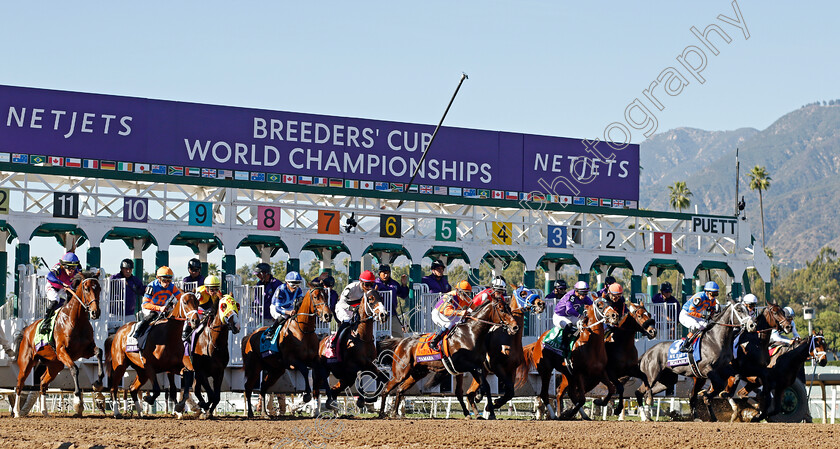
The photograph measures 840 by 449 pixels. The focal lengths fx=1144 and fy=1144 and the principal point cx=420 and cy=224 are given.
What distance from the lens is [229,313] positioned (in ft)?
51.8

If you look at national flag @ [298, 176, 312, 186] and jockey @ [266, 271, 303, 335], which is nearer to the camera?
jockey @ [266, 271, 303, 335]

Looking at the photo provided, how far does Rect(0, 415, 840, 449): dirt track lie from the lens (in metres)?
11.7

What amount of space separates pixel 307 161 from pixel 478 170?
4.12m

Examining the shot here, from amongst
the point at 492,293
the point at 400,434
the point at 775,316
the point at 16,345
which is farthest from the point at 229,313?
the point at 775,316

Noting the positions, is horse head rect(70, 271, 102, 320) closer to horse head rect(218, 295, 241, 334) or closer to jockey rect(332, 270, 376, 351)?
horse head rect(218, 295, 241, 334)

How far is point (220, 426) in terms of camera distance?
14125mm

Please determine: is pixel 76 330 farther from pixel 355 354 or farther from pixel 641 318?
pixel 641 318

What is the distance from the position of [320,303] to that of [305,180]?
28.8ft

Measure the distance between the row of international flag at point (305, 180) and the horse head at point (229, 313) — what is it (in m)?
8.05

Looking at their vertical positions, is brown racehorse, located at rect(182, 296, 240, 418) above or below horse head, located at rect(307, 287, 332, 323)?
below

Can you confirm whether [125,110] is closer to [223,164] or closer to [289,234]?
[223,164]

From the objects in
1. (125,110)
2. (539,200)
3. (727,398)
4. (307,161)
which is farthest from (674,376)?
(125,110)

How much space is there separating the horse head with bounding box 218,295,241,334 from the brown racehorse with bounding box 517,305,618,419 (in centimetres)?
496

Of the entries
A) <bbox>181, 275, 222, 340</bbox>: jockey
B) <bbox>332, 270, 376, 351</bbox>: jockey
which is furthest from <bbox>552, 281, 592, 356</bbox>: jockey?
<bbox>181, 275, 222, 340</bbox>: jockey
